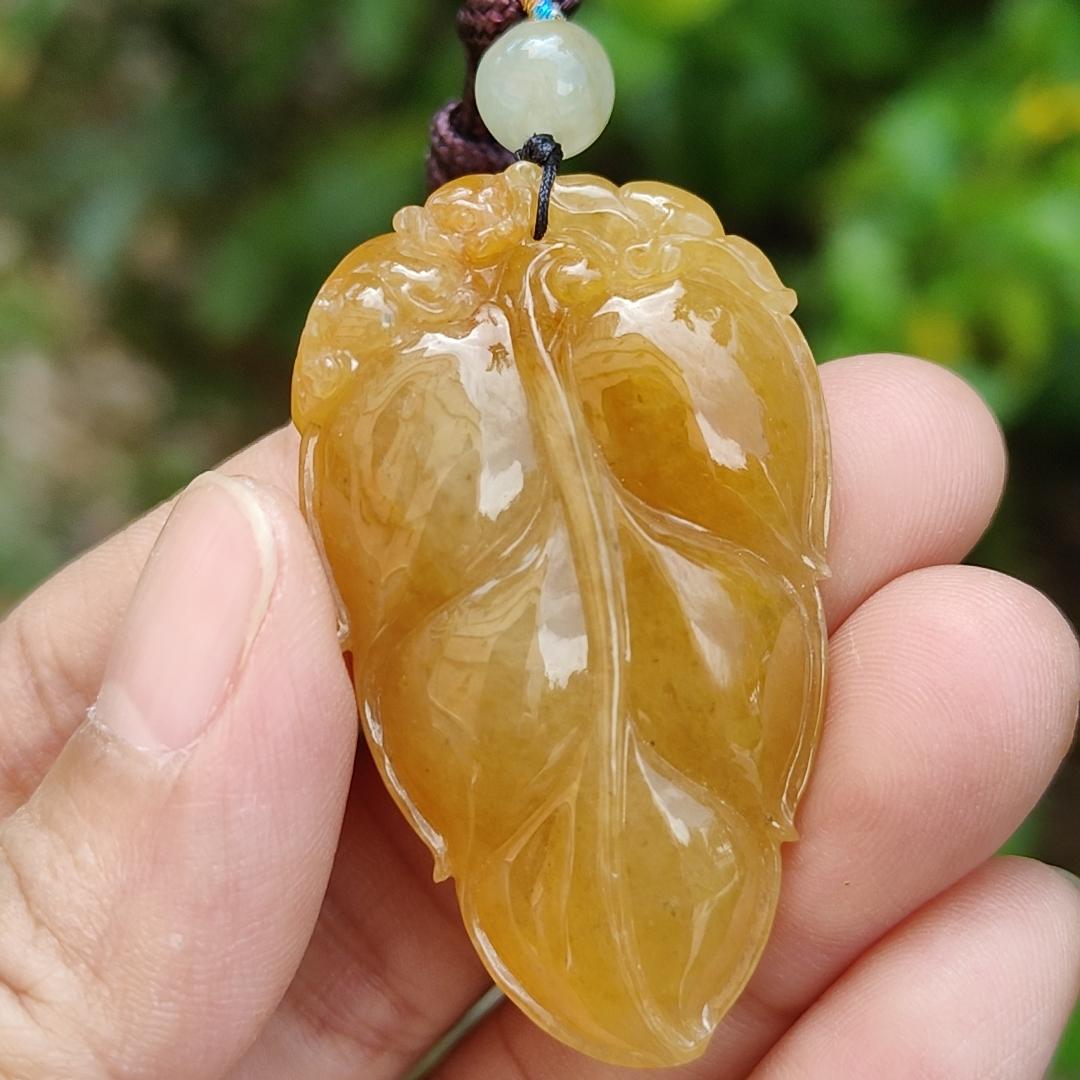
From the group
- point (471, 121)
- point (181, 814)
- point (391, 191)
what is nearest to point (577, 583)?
point (181, 814)

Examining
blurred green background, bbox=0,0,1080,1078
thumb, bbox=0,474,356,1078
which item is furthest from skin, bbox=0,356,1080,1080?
blurred green background, bbox=0,0,1080,1078

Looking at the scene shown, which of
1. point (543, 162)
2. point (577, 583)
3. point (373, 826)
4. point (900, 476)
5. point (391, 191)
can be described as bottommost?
point (373, 826)

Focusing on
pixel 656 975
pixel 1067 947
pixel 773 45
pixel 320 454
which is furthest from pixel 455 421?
pixel 773 45

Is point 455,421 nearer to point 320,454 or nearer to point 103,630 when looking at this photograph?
point 320,454

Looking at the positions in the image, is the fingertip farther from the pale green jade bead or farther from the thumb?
the thumb

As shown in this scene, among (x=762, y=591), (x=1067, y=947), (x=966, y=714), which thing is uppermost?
(x=762, y=591)

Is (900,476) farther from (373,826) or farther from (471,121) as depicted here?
(373,826)

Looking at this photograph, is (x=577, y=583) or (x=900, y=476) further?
(x=900, y=476)
